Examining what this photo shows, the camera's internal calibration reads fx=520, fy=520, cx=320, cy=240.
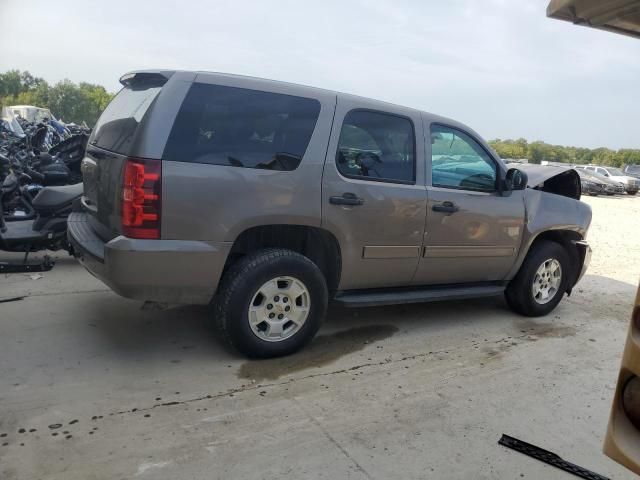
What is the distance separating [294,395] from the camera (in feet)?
11.0

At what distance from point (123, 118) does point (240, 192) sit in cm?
109

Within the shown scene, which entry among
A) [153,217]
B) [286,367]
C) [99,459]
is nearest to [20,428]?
[99,459]

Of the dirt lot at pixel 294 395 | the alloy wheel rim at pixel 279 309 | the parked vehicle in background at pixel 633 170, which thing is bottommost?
the dirt lot at pixel 294 395

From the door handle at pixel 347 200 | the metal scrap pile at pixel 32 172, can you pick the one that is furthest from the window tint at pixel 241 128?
the metal scrap pile at pixel 32 172

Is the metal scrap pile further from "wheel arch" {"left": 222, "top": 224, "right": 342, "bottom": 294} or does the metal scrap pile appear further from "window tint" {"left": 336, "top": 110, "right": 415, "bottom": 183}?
"window tint" {"left": 336, "top": 110, "right": 415, "bottom": 183}

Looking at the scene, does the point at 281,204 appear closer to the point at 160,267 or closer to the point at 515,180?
the point at 160,267

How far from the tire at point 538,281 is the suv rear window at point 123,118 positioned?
3.85 m

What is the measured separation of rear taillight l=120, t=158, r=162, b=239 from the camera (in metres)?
3.21

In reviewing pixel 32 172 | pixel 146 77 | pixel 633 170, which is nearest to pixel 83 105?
pixel 633 170

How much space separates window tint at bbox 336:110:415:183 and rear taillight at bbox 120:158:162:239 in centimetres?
136

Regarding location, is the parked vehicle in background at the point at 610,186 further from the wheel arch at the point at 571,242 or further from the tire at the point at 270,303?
the tire at the point at 270,303

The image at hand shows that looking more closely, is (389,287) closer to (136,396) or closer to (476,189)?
(476,189)

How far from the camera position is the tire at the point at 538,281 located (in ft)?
17.1

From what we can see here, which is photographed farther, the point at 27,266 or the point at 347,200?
the point at 27,266
